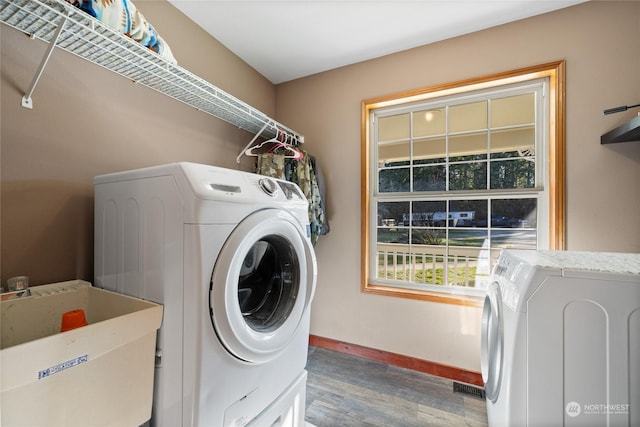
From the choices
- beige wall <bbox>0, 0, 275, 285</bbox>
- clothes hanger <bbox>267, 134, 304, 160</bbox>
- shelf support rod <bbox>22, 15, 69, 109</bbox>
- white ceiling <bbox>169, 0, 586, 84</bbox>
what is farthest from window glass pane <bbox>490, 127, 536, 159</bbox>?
shelf support rod <bbox>22, 15, 69, 109</bbox>

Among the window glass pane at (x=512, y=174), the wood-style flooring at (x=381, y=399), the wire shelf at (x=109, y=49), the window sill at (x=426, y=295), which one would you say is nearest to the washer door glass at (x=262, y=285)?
the wood-style flooring at (x=381, y=399)

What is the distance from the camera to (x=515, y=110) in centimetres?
181

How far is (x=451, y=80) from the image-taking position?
1863 mm

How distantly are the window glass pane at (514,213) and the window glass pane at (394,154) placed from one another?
2.39ft

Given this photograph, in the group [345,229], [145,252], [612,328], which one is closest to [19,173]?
[145,252]

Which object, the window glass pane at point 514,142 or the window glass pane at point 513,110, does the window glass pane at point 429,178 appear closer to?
the window glass pane at point 514,142

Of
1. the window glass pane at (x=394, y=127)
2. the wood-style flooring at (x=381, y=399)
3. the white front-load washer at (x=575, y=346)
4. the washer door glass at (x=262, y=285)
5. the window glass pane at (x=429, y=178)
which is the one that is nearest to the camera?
the white front-load washer at (x=575, y=346)

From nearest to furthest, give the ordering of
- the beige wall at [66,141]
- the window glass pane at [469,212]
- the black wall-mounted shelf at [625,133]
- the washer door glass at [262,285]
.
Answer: the washer door glass at [262,285], the beige wall at [66,141], the black wall-mounted shelf at [625,133], the window glass pane at [469,212]

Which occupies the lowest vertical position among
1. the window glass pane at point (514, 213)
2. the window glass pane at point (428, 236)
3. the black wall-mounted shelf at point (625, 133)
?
the window glass pane at point (428, 236)

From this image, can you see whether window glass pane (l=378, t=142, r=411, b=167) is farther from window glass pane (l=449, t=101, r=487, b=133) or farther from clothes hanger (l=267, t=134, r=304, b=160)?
clothes hanger (l=267, t=134, r=304, b=160)

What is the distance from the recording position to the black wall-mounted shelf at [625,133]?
122 cm

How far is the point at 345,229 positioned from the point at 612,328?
1.59m

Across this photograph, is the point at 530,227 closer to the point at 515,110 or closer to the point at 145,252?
the point at 515,110

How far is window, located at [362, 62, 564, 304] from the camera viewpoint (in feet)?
5.62
